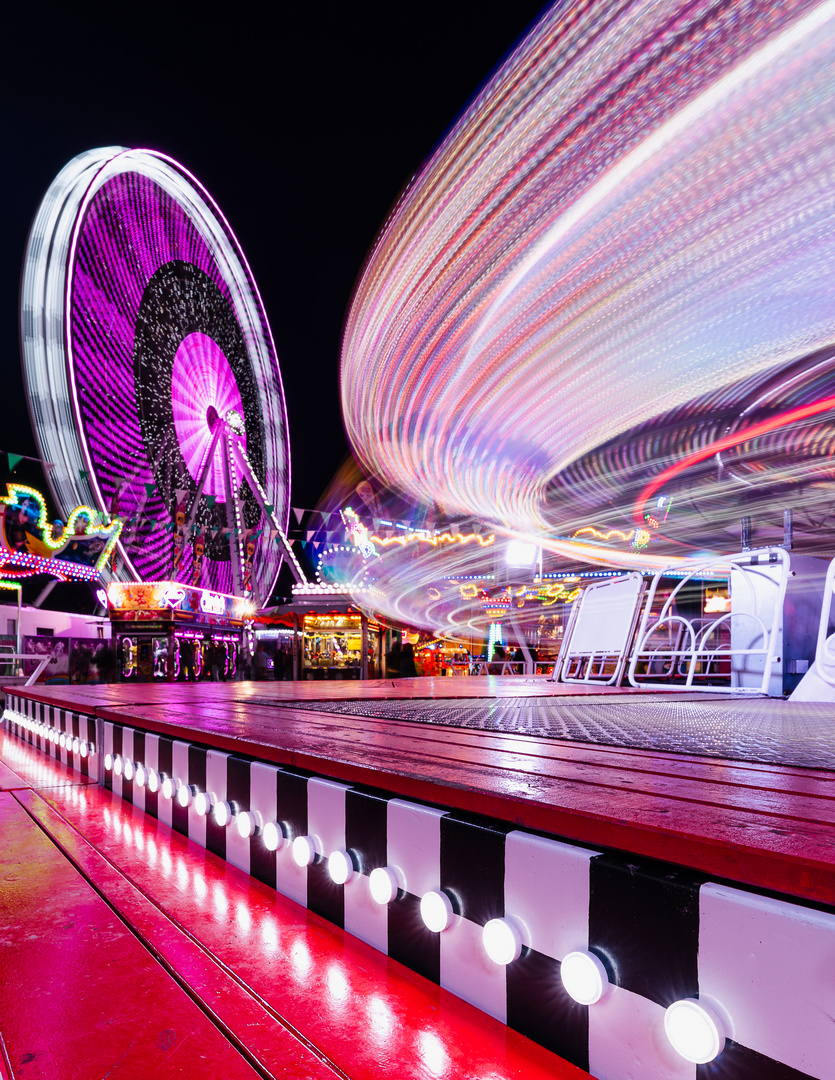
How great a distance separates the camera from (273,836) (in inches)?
49.9

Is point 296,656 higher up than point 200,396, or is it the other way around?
point 200,396

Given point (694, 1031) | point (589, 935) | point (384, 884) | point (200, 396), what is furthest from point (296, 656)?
point (694, 1031)

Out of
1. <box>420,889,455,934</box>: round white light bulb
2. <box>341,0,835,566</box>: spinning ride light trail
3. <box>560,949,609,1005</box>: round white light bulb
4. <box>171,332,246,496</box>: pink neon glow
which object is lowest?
<box>420,889,455,934</box>: round white light bulb

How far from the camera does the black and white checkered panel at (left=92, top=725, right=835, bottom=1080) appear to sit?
0.51 m

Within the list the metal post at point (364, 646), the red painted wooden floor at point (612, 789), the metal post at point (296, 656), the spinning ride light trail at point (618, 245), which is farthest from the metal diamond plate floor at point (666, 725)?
the metal post at point (296, 656)

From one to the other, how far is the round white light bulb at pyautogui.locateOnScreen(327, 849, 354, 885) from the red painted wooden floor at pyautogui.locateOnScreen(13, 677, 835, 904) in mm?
118

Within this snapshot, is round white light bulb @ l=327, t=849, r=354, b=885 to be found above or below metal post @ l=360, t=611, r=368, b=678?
above

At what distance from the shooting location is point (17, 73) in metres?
10.6

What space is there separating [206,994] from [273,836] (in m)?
0.39

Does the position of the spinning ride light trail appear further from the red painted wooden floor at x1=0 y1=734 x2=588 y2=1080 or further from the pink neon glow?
the pink neon glow

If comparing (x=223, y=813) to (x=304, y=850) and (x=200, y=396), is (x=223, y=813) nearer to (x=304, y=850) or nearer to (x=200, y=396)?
(x=304, y=850)

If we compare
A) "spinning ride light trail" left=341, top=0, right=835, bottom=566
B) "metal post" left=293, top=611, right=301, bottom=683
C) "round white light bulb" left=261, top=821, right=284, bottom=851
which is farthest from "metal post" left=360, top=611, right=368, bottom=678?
"round white light bulb" left=261, top=821, right=284, bottom=851

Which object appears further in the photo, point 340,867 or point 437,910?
point 340,867

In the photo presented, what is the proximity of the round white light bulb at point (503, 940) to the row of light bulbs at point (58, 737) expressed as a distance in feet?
7.32
